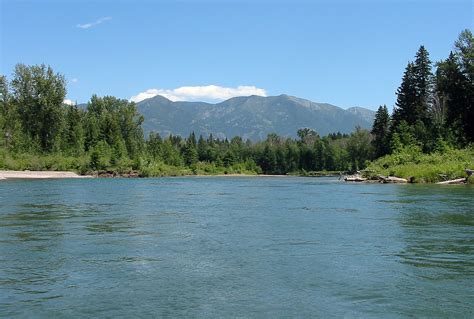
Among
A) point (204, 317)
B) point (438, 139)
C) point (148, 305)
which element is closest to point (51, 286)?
point (148, 305)

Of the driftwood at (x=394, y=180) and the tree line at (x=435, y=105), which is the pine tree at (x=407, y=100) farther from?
the driftwood at (x=394, y=180)

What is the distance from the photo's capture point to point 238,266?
13.6 m

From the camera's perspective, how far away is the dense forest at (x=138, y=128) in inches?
3214

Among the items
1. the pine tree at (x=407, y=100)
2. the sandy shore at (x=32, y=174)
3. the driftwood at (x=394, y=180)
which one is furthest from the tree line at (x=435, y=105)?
the sandy shore at (x=32, y=174)

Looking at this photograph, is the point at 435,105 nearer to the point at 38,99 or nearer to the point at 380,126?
the point at 380,126

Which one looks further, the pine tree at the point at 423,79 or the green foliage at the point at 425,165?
the pine tree at the point at 423,79

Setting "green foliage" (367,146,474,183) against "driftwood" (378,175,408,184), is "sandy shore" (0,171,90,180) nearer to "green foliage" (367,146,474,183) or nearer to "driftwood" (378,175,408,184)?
"green foliage" (367,146,474,183)

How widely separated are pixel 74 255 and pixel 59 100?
9370 cm

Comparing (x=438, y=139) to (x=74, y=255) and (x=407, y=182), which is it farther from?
(x=74, y=255)

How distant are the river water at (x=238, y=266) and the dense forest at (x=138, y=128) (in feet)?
147

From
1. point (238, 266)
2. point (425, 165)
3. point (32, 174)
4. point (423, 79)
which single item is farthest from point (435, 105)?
point (238, 266)

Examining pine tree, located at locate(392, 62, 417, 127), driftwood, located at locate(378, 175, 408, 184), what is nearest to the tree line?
pine tree, located at locate(392, 62, 417, 127)

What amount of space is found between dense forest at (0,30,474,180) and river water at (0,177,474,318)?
44738mm

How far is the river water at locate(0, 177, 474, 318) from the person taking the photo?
10031mm
